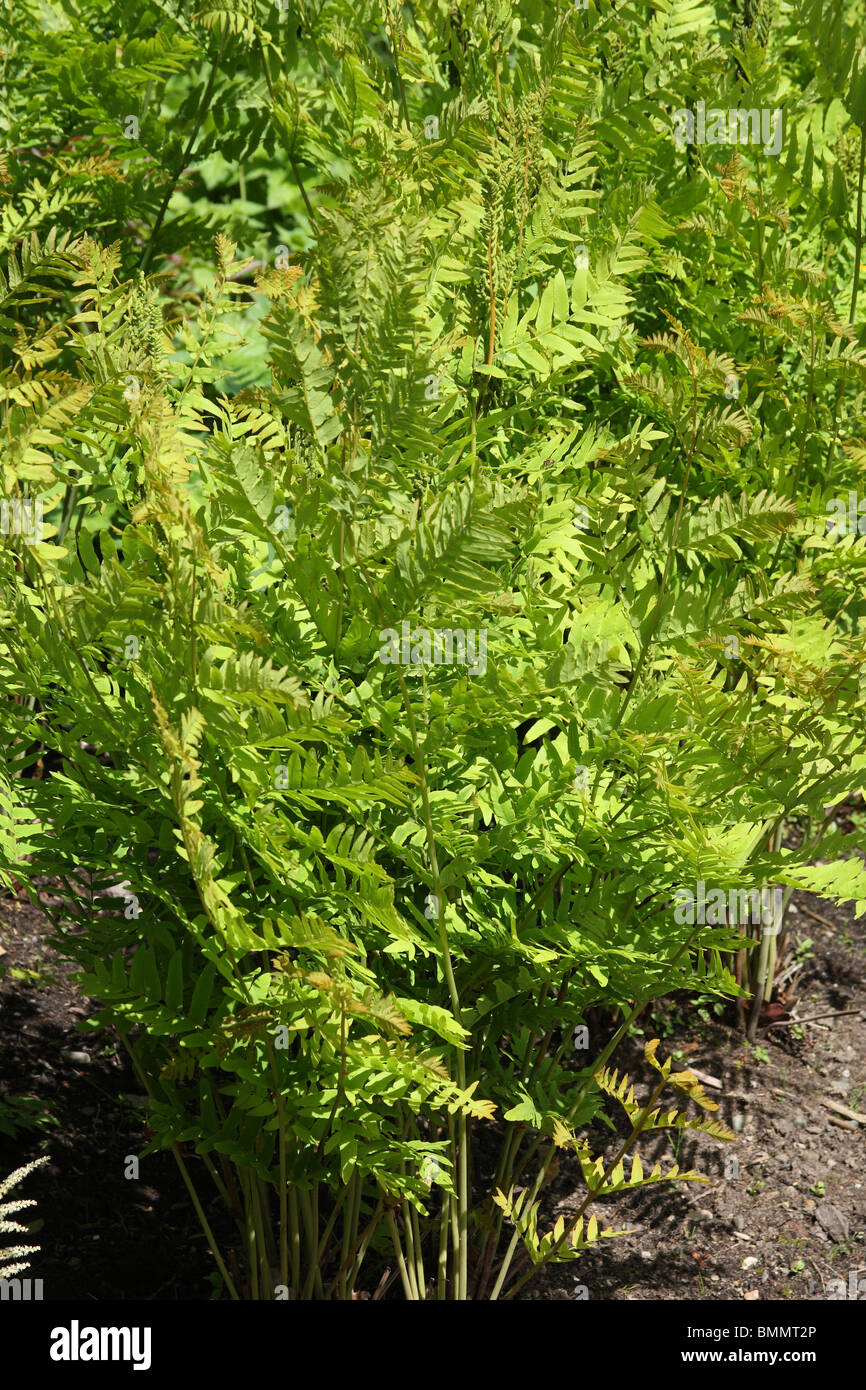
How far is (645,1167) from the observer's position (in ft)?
8.62

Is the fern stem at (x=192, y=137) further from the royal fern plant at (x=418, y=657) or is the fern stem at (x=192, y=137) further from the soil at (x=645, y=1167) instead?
the soil at (x=645, y=1167)

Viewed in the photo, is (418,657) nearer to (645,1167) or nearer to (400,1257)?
(400,1257)

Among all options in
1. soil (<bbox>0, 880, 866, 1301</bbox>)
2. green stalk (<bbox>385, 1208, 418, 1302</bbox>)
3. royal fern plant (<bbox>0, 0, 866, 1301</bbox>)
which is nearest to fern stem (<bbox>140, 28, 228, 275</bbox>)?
royal fern plant (<bbox>0, 0, 866, 1301</bbox>)

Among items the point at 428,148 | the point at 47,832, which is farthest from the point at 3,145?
the point at 47,832

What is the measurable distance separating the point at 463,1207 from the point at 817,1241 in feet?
3.31

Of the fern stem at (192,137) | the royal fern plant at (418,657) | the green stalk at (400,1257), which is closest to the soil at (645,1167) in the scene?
the royal fern plant at (418,657)

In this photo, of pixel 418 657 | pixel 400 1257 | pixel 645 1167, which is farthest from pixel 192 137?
pixel 645 1167

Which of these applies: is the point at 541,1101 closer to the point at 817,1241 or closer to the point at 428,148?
the point at 817,1241

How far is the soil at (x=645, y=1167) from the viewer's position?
2279mm

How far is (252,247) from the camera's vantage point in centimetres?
300

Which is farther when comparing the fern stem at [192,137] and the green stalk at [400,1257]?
the fern stem at [192,137]

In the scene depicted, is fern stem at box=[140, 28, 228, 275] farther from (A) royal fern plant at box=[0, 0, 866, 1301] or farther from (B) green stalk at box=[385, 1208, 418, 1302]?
(B) green stalk at box=[385, 1208, 418, 1302]

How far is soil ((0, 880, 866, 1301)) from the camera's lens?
228 centimetres

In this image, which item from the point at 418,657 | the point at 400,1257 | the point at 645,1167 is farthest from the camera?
the point at 645,1167
